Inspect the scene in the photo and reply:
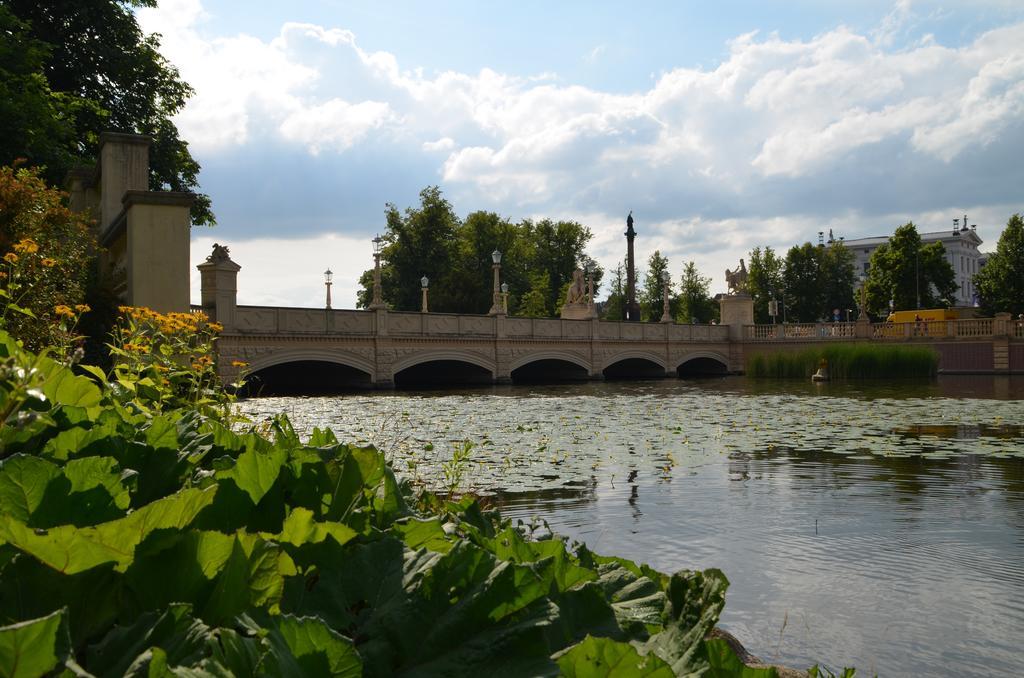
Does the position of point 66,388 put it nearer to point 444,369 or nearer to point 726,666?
point 726,666

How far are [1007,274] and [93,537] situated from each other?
70.7 metres

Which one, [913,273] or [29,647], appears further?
[913,273]

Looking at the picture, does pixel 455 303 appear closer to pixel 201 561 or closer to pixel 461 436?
pixel 461 436

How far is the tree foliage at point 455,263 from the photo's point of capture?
62938 millimetres

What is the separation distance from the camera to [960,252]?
4560 inches

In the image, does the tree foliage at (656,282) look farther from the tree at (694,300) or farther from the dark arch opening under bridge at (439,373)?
the dark arch opening under bridge at (439,373)

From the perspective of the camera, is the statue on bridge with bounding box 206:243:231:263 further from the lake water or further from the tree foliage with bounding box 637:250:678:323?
the tree foliage with bounding box 637:250:678:323

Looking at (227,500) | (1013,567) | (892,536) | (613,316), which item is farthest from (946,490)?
(613,316)

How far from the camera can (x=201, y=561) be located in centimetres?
96

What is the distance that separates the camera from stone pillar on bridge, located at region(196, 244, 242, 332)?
28156 millimetres

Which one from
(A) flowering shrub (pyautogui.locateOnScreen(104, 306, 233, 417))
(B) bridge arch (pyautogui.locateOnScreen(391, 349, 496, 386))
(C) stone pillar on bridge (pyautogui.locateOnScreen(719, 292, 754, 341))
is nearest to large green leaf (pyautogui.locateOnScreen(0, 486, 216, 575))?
(A) flowering shrub (pyautogui.locateOnScreen(104, 306, 233, 417))

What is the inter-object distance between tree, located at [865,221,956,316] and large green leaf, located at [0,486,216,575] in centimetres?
7433

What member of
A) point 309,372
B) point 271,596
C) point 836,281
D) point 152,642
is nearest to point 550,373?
point 309,372

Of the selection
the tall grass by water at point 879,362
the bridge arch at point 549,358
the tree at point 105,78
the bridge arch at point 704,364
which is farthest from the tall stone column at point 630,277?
the tree at point 105,78
